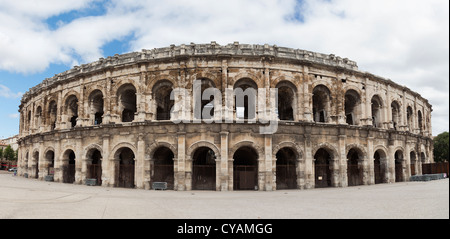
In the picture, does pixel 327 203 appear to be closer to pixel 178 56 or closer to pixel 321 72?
pixel 321 72

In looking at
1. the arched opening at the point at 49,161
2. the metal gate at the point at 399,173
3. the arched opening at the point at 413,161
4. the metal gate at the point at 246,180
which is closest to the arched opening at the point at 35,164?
the arched opening at the point at 49,161

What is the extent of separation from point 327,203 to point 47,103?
24526 millimetres

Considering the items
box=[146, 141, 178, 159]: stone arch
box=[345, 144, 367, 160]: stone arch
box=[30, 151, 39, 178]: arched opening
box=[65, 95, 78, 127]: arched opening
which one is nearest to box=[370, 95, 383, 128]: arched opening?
box=[345, 144, 367, 160]: stone arch

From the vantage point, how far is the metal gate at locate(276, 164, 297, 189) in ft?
63.7

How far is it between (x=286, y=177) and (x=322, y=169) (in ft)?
10.4

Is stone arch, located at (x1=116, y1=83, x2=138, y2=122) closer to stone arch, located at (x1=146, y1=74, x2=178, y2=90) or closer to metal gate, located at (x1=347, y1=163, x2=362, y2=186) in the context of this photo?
stone arch, located at (x1=146, y1=74, x2=178, y2=90)

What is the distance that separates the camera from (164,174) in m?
19.5

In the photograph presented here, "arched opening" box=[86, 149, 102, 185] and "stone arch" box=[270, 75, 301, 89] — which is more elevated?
"stone arch" box=[270, 75, 301, 89]

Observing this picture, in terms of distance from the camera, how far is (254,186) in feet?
60.3

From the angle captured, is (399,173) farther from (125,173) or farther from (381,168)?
A: (125,173)

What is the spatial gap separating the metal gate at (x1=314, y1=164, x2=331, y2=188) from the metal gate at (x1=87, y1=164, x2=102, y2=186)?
15677mm

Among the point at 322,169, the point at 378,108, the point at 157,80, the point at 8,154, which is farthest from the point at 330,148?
the point at 8,154

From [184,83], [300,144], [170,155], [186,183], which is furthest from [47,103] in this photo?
[300,144]
